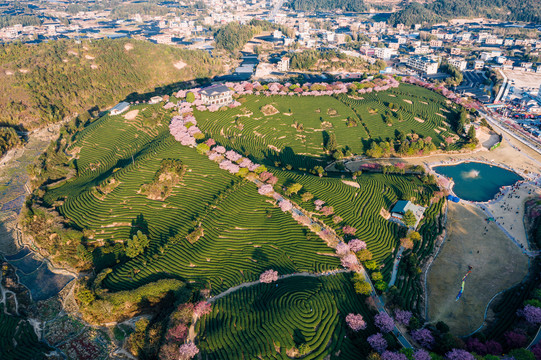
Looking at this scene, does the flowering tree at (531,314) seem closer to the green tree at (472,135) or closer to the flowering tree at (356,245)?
the flowering tree at (356,245)

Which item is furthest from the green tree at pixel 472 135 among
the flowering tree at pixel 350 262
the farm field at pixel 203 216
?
the flowering tree at pixel 350 262

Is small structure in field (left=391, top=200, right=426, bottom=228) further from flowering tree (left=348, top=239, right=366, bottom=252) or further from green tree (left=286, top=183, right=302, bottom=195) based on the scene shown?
green tree (left=286, top=183, right=302, bottom=195)

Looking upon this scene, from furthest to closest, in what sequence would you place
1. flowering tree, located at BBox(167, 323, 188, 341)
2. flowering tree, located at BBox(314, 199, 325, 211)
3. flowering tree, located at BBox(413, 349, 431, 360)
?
flowering tree, located at BBox(314, 199, 325, 211) → flowering tree, located at BBox(167, 323, 188, 341) → flowering tree, located at BBox(413, 349, 431, 360)

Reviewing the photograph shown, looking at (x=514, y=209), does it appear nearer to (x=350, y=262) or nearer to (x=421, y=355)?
(x=350, y=262)

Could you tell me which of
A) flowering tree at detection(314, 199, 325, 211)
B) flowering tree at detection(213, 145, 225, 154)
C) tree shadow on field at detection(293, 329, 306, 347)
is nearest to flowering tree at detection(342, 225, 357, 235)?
flowering tree at detection(314, 199, 325, 211)

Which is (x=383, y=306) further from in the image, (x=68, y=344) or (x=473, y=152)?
(x=473, y=152)

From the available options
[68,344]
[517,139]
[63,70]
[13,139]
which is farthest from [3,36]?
[517,139]
